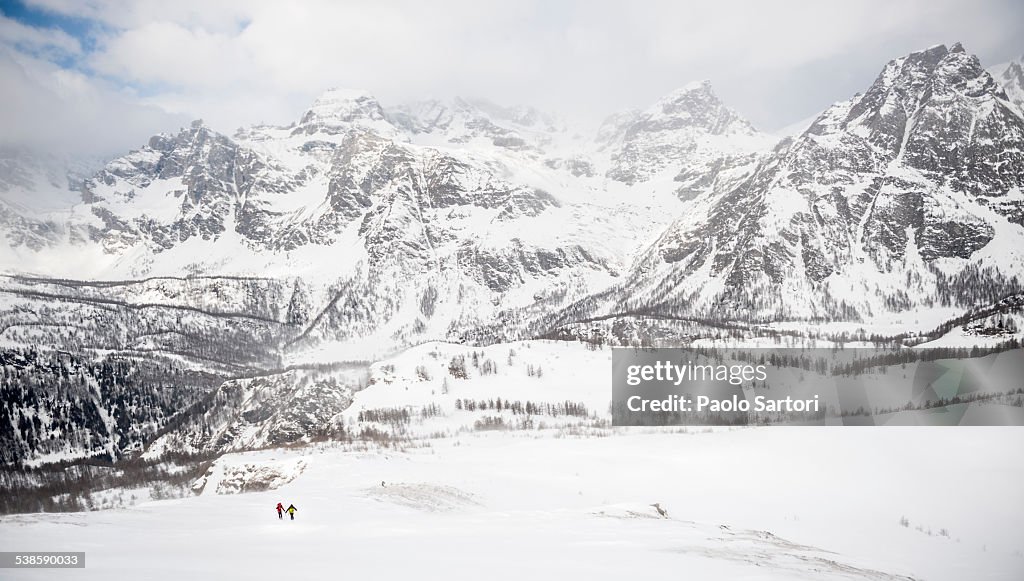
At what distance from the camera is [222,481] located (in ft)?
198

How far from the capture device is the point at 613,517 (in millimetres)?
30266

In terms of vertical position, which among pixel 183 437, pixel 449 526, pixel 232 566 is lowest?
pixel 183 437

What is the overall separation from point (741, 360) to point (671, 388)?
3699 cm

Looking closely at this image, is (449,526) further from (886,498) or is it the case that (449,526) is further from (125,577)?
(886,498)

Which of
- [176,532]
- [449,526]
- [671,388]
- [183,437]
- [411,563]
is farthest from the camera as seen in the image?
[183,437]

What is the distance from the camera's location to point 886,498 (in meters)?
40.2

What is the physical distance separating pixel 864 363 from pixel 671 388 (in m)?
61.6

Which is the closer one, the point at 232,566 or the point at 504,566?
the point at 232,566

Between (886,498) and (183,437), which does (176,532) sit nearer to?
(886,498)

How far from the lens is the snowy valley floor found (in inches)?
685

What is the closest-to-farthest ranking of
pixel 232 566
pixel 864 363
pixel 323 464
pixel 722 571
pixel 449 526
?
pixel 232 566 → pixel 722 571 → pixel 449 526 → pixel 323 464 → pixel 864 363

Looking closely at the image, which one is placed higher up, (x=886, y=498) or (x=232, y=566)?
(x=232, y=566)

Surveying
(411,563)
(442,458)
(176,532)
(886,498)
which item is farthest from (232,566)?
(442,458)

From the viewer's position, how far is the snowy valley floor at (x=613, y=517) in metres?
17.4
